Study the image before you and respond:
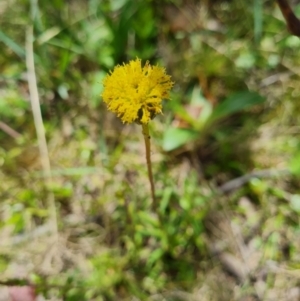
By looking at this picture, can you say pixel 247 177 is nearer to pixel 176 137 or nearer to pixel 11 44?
pixel 176 137

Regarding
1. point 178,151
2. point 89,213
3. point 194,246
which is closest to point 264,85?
point 178,151

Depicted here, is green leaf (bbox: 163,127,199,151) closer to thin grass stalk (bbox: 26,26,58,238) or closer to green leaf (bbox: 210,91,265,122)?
green leaf (bbox: 210,91,265,122)

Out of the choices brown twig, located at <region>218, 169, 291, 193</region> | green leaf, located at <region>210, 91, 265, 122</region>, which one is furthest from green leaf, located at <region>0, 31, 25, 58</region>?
brown twig, located at <region>218, 169, 291, 193</region>

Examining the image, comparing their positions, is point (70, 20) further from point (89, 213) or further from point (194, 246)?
point (194, 246)

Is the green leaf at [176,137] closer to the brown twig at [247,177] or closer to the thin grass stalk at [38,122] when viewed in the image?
the brown twig at [247,177]

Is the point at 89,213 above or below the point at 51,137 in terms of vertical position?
below
